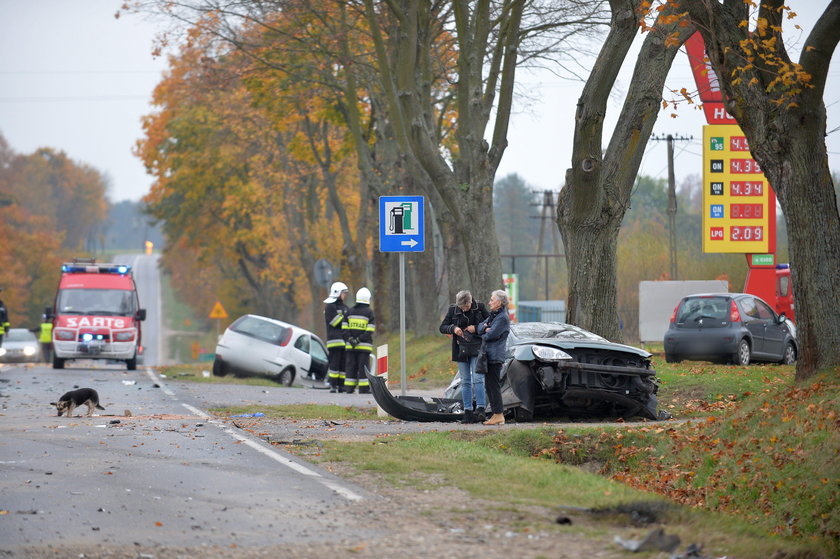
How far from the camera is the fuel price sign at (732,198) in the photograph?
35.6 m

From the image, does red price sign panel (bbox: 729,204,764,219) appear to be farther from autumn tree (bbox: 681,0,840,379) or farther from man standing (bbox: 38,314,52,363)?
man standing (bbox: 38,314,52,363)

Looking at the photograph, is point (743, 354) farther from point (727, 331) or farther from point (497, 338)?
point (497, 338)

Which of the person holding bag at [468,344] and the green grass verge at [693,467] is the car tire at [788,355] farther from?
the green grass verge at [693,467]

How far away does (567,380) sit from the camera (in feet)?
49.2

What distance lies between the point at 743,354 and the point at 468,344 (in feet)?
34.6

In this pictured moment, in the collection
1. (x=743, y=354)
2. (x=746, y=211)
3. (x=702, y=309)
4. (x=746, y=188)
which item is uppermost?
(x=746, y=188)

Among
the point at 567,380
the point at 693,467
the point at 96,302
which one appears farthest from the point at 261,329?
the point at 693,467

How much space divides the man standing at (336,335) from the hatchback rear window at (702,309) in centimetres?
679

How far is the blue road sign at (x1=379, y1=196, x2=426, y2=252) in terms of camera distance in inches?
712

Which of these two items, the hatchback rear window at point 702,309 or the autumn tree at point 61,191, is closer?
the hatchback rear window at point 702,309

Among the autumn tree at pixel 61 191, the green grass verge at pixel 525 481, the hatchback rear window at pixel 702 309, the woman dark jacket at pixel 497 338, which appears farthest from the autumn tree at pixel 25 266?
the green grass verge at pixel 525 481

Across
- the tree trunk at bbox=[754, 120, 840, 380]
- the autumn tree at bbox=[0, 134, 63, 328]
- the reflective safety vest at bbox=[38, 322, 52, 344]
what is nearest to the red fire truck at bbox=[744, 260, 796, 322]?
the tree trunk at bbox=[754, 120, 840, 380]

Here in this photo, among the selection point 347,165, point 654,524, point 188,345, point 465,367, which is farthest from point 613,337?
point 188,345

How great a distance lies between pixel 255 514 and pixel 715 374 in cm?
1372
